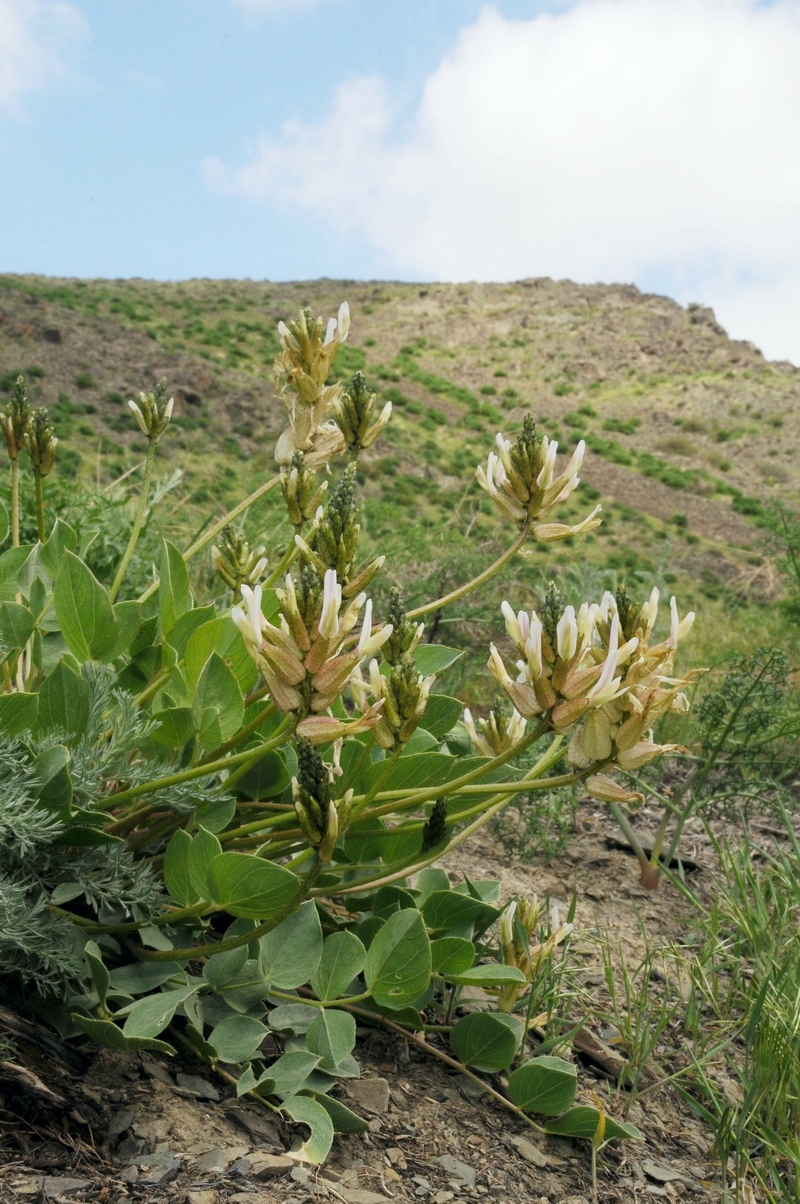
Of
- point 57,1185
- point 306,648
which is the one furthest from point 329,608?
point 57,1185

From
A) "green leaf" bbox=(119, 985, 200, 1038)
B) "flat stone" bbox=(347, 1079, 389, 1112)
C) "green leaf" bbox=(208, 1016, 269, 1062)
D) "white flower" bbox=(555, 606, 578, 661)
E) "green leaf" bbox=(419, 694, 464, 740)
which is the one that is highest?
"white flower" bbox=(555, 606, 578, 661)

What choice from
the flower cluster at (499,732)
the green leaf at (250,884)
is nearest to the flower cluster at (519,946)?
the flower cluster at (499,732)

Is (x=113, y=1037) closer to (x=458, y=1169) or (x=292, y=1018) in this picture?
(x=292, y=1018)

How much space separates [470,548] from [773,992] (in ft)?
10.4

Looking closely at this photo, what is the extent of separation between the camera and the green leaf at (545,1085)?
1.84 meters

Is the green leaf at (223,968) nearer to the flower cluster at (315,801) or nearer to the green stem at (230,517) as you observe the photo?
the flower cluster at (315,801)

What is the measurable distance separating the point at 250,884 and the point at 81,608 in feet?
2.28

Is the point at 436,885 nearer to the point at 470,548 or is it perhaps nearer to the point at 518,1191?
the point at 518,1191

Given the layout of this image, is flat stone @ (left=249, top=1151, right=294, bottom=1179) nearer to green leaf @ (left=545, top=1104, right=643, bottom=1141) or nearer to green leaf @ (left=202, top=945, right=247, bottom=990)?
green leaf @ (left=202, top=945, right=247, bottom=990)

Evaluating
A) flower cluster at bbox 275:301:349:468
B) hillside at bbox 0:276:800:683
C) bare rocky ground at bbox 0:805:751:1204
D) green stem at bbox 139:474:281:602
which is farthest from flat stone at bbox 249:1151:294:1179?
hillside at bbox 0:276:800:683

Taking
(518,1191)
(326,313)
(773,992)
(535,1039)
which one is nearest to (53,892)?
(518,1191)

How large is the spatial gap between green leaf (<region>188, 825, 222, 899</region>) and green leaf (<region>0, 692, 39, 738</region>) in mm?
361

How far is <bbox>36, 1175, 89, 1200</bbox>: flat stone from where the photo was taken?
139 cm

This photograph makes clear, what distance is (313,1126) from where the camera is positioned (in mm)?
1593
